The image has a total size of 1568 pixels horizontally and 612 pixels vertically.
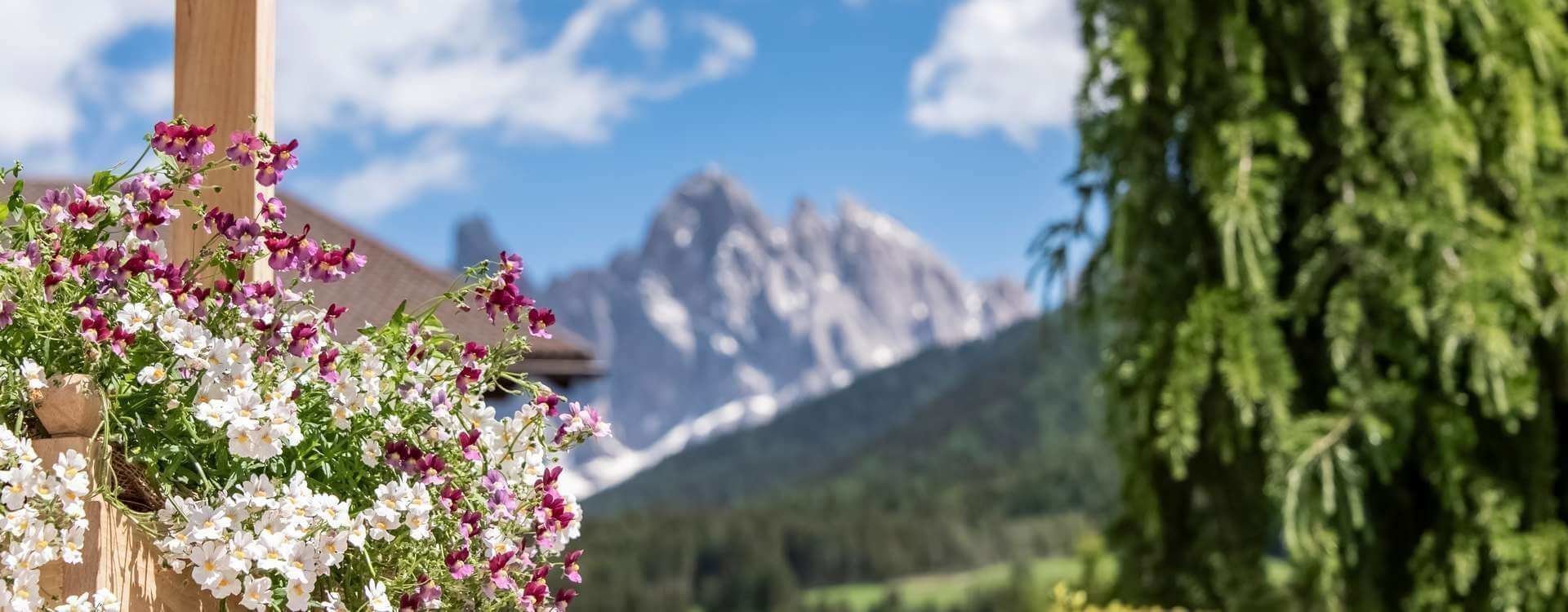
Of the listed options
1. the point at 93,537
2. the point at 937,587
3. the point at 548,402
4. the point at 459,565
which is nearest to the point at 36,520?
the point at 93,537

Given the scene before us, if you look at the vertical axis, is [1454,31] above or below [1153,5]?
below

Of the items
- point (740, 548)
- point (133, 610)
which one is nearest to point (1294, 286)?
point (133, 610)

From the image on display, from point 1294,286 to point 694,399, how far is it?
517 ft

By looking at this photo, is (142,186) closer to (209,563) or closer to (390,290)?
(209,563)

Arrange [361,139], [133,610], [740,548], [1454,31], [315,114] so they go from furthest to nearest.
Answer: [361,139] → [315,114] → [740,548] → [1454,31] → [133,610]

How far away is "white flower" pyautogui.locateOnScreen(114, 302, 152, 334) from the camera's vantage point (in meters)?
1.29

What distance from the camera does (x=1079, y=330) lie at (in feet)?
14.7

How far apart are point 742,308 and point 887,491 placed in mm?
143121

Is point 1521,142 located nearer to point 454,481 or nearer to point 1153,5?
point 1153,5

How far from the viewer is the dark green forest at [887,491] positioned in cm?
1053

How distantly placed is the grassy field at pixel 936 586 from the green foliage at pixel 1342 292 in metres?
7.01

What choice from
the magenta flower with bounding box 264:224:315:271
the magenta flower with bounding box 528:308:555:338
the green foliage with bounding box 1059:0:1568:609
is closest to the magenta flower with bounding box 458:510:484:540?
the magenta flower with bounding box 528:308:555:338

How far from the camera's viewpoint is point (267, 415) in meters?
1.28

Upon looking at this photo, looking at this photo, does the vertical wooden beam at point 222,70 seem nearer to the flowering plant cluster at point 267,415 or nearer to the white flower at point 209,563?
the flowering plant cluster at point 267,415
